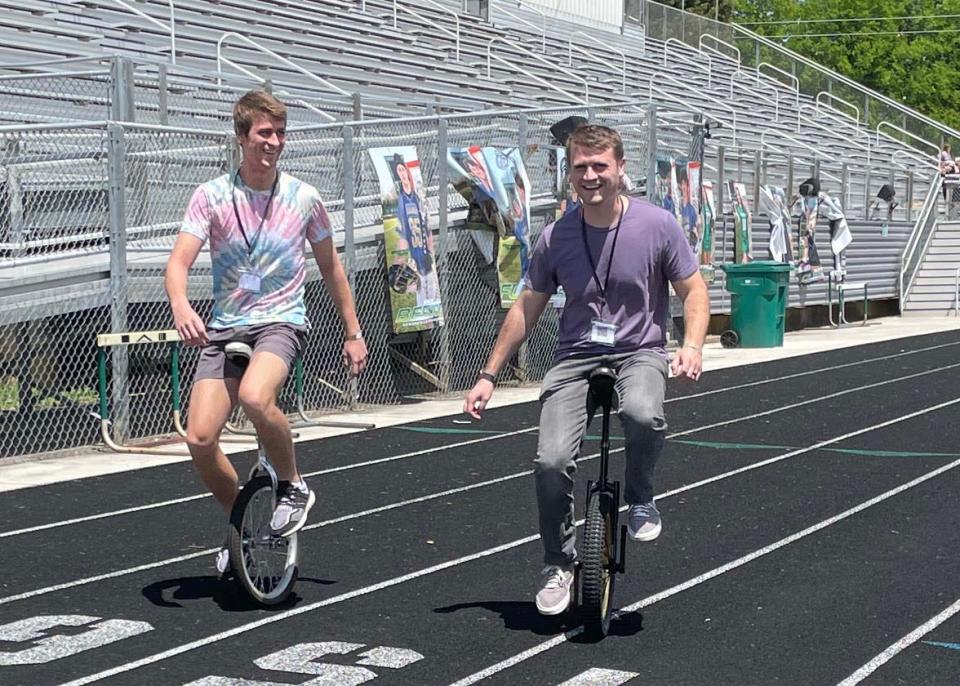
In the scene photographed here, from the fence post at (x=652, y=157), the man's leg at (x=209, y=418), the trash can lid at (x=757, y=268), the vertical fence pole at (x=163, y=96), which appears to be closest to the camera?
the man's leg at (x=209, y=418)

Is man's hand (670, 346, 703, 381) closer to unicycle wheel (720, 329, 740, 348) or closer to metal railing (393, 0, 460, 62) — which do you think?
unicycle wheel (720, 329, 740, 348)

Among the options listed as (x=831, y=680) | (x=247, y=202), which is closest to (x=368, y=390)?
(x=247, y=202)

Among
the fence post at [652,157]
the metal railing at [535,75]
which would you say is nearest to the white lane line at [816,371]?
the fence post at [652,157]

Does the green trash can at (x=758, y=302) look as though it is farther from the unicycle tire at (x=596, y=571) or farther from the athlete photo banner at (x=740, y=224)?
the unicycle tire at (x=596, y=571)

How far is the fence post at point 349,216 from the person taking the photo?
→ 15156 millimetres

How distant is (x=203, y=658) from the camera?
236 inches

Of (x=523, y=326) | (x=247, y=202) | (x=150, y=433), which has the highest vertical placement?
(x=247, y=202)

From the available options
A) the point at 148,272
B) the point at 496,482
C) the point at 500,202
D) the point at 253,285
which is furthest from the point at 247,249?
the point at 500,202

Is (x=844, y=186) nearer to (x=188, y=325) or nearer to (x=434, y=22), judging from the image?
(x=434, y=22)

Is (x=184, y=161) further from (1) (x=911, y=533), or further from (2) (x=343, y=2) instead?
(2) (x=343, y=2)

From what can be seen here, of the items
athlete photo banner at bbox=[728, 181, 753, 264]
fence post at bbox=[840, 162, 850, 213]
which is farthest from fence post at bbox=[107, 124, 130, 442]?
fence post at bbox=[840, 162, 850, 213]

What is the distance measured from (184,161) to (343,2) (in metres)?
19.6

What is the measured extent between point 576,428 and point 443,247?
10.4 m

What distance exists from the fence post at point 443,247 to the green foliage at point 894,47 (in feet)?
196
